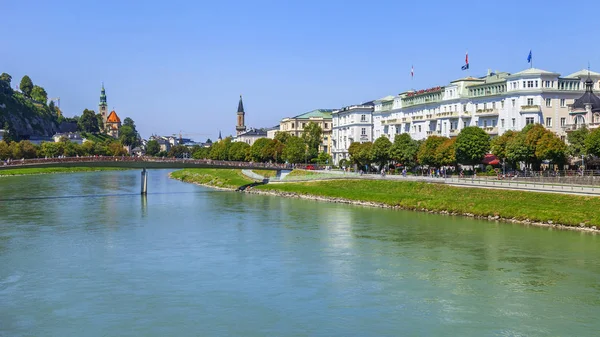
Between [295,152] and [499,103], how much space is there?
4921cm

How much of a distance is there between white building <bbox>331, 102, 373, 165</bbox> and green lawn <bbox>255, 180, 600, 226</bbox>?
41111 mm

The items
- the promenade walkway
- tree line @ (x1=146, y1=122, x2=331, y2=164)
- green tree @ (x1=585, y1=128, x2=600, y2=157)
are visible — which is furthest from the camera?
tree line @ (x1=146, y1=122, x2=331, y2=164)

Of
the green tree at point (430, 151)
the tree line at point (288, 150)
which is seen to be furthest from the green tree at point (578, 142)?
the tree line at point (288, 150)

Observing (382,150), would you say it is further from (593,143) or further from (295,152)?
(593,143)

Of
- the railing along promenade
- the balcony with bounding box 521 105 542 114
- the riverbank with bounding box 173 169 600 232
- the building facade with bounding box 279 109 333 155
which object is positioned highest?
the building facade with bounding box 279 109 333 155

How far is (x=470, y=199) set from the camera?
203 ft

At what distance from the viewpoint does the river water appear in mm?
27047

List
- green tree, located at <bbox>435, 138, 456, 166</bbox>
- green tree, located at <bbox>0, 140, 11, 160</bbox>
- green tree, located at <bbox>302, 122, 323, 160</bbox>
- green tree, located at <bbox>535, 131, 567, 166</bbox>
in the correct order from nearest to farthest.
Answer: green tree, located at <bbox>535, 131, 567, 166</bbox> < green tree, located at <bbox>435, 138, 456, 166</bbox> < green tree, located at <bbox>302, 122, 323, 160</bbox> < green tree, located at <bbox>0, 140, 11, 160</bbox>

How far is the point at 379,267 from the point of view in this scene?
120ft

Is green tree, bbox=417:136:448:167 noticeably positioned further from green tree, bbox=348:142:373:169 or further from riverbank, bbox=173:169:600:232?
green tree, bbox=348:142:373:169

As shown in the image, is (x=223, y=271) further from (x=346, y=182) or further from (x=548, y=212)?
(x=346, y=182)

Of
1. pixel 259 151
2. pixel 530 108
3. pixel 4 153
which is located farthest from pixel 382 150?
pixel 4 153

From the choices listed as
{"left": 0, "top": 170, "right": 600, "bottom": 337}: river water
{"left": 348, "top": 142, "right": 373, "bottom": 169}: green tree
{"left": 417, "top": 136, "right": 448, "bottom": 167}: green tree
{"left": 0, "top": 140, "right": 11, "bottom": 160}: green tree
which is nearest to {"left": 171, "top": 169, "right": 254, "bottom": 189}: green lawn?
{"left": 348, "top": 142, "right": 373, "bottom": 169}: green tree

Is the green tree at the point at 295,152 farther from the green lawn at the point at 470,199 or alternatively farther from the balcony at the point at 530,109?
the balcony at the point at 530,109
